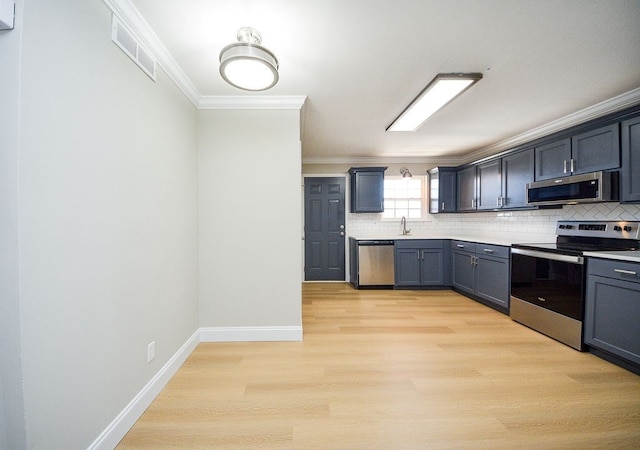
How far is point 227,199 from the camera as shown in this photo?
2490 millimetres

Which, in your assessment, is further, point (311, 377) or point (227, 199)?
point (227, 199)

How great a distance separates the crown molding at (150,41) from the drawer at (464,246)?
4012mm

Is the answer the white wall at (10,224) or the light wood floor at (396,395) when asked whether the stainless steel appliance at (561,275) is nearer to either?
the light wood floor at (396,395)

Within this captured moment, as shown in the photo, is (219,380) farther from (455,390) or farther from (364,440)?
(455,390)

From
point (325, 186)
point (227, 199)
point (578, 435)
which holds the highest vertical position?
point (325, 186)

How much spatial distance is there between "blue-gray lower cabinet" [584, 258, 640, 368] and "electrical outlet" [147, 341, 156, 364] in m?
3.49

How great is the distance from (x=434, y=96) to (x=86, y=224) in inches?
111

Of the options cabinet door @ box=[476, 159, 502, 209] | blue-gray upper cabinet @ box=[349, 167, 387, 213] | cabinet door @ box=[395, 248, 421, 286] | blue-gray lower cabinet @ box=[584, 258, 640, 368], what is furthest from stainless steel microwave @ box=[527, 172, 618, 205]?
blue-gray upper cabinet @ box=[349, 167, 387, 213]

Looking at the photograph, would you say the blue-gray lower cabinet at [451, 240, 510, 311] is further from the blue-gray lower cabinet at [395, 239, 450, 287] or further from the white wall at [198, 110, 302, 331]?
the white wall at [198, 110, 302, 331]

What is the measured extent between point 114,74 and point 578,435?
3241 mm

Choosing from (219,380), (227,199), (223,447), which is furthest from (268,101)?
(223,447)

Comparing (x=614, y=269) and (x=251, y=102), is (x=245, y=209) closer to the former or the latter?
(x=251, y=102)

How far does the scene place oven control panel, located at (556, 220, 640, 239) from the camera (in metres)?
2.45

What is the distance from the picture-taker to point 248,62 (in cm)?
158
